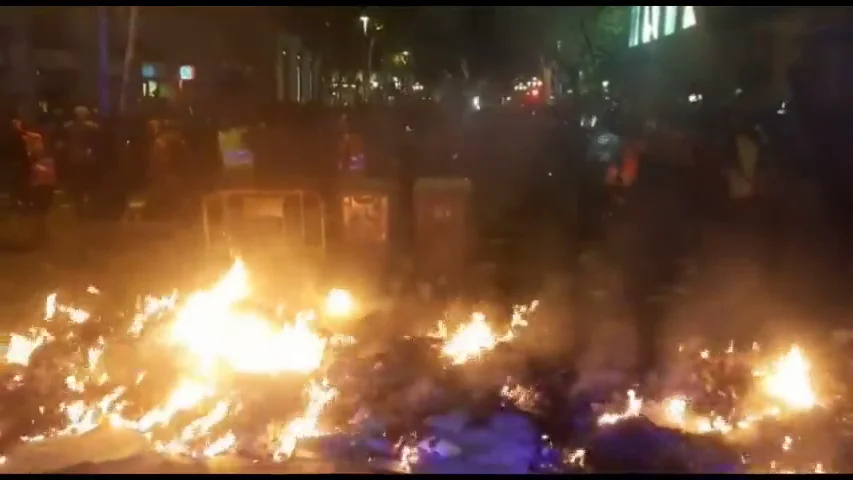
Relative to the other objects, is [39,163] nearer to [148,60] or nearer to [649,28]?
[148,60]

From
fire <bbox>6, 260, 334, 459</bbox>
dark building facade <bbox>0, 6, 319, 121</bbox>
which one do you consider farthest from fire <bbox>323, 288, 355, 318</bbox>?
dark building facade <bbox>0, 6, 319, 121</bbox>

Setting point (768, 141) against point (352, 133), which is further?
point (352, 133)

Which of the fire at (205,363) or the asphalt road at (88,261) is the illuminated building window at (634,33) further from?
the fire at (205,363)

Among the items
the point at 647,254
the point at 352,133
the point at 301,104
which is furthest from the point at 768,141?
the point at 301,104

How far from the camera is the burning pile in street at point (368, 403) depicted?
4383 mm

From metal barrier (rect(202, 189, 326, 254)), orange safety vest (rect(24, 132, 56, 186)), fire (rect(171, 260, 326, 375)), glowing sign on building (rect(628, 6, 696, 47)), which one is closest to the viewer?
fire (rect(171, 260, 326, 375))

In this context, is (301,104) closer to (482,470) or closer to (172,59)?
(172,59)

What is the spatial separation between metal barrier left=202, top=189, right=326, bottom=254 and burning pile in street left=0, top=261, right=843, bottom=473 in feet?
4.30

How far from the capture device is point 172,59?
9.63m

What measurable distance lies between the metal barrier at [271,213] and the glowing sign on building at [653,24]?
5432mm

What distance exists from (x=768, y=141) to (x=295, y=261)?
463 cm

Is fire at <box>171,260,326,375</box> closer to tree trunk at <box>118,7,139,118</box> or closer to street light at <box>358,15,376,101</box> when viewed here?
tree trunk at <box>118,7,139,118</box>

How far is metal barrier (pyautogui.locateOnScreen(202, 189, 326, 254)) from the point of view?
679 cm

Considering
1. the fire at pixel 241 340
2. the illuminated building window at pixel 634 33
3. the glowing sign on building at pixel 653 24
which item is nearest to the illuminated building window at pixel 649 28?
the glowing sign on building at pixel 653 24
